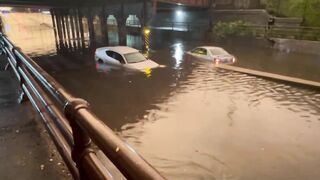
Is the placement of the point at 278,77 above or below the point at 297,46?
below

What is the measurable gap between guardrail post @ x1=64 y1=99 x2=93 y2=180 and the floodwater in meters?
6.08

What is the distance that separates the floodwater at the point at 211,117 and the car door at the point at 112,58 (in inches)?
24.6

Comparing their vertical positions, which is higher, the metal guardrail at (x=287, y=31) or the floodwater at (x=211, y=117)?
the metal guardrail at (x=287, y=31)

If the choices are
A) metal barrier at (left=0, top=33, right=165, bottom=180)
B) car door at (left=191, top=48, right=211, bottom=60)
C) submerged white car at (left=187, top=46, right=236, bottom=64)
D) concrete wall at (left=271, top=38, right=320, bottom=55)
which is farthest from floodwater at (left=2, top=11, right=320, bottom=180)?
metal barrier at (left=0, top=33, right=165, bottom=180)

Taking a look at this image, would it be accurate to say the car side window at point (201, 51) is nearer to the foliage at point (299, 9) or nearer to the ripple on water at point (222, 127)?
the ripple on water at point (222, 127)

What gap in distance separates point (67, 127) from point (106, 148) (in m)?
1.39

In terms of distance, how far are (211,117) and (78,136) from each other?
10.5 meters

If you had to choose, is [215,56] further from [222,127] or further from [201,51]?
[222,127]

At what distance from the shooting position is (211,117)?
39.8 feet

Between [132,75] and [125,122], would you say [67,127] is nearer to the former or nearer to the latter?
[125,122]

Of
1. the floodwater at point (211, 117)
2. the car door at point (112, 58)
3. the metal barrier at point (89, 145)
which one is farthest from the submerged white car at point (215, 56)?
the metal barrier at point (89, 145)

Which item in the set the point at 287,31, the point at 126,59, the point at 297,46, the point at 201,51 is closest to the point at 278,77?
the point at 201,51

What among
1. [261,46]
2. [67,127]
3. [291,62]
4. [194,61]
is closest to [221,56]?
[194,61]

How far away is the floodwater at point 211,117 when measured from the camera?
8.46 meters
